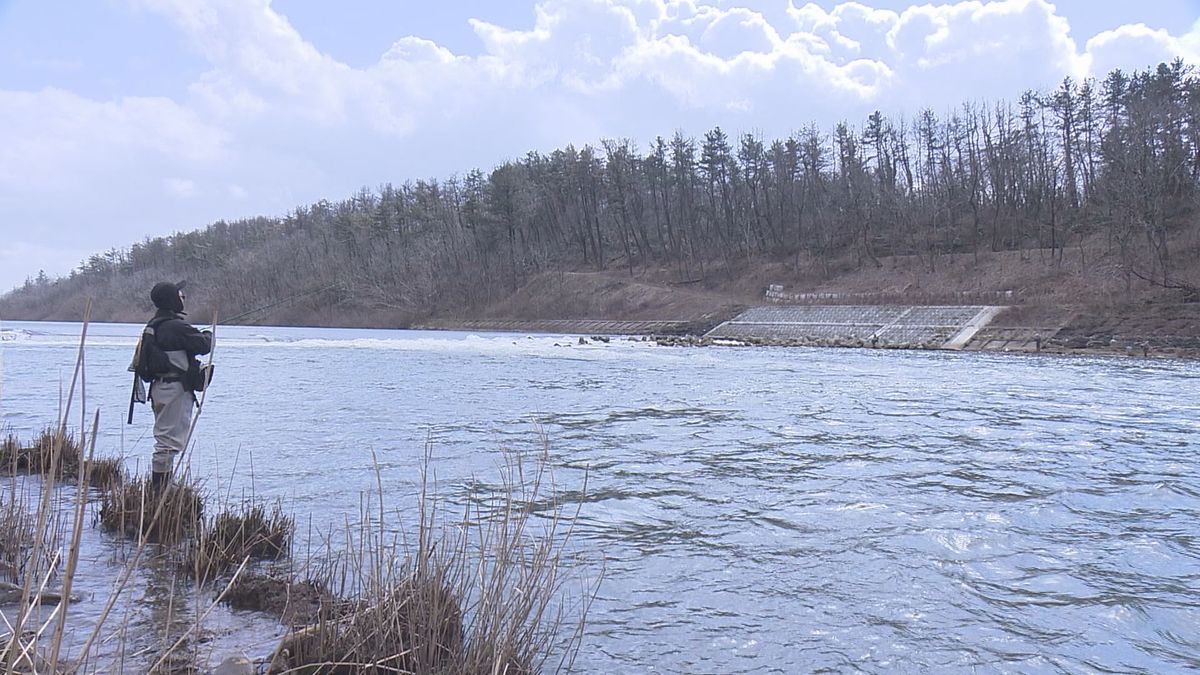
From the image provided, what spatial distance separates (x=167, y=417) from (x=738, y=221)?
81921 millimetres

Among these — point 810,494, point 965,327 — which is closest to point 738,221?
point 965,327

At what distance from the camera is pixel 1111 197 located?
53.7 m

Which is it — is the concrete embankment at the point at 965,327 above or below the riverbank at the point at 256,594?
above

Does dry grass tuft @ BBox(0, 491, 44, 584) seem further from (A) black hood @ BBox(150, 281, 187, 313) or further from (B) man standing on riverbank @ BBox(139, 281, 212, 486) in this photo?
(A) black hood @ BBox(150, 281, 187, 313)

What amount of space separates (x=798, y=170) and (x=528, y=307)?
3088 cm

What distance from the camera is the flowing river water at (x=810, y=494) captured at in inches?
241

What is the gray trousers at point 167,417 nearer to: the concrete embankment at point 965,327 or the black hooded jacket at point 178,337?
the black hooded jacket at point 178,337

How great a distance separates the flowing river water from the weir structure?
1942 centimetres

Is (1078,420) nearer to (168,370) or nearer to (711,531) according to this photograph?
(711,531)

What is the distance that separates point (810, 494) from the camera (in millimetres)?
10328

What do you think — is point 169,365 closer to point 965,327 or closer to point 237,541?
point 237,541

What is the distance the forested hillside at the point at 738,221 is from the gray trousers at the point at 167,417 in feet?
146

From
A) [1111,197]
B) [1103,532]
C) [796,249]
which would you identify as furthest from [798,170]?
[1103,532]

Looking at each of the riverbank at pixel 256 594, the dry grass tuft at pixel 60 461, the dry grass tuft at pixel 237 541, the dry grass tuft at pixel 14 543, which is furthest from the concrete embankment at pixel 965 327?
the dry grass tuft at pixel 14 543
